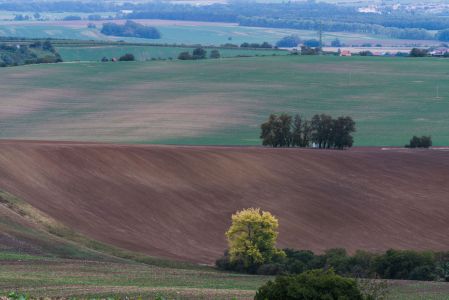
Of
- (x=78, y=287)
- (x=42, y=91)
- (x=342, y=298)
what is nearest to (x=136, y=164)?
(x=78, y=287)

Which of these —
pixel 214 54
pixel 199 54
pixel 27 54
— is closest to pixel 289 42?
pixel 214 54

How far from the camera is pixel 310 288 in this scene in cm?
2512

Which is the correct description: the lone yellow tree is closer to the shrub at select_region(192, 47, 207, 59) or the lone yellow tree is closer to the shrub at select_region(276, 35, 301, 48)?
the shrub at select_region(192, 47, 207, 59)

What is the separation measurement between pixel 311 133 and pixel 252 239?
29.3 metres

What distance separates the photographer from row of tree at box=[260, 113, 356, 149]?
2896 inches

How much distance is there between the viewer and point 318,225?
176 feet

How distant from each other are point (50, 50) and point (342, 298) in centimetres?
11799

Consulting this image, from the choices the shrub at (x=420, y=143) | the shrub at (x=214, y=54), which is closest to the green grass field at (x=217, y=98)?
the shrub at (x=420, y=143)

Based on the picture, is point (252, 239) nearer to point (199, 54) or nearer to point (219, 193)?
point (219, 193)

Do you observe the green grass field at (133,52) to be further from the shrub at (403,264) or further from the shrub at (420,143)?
the shrub at (403,264)

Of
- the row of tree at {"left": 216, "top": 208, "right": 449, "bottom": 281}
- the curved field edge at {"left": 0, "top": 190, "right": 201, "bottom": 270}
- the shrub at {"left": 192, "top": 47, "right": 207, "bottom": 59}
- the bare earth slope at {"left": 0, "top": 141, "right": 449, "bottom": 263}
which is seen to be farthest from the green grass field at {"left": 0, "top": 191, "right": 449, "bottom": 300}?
the shrub at {"left": 192, "top": 47, "right": 207, "bottom": 59}

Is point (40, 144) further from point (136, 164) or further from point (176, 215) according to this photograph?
point (176, 215)

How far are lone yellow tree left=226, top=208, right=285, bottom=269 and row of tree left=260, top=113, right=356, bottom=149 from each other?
27399mm

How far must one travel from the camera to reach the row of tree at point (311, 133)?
73.6 m
